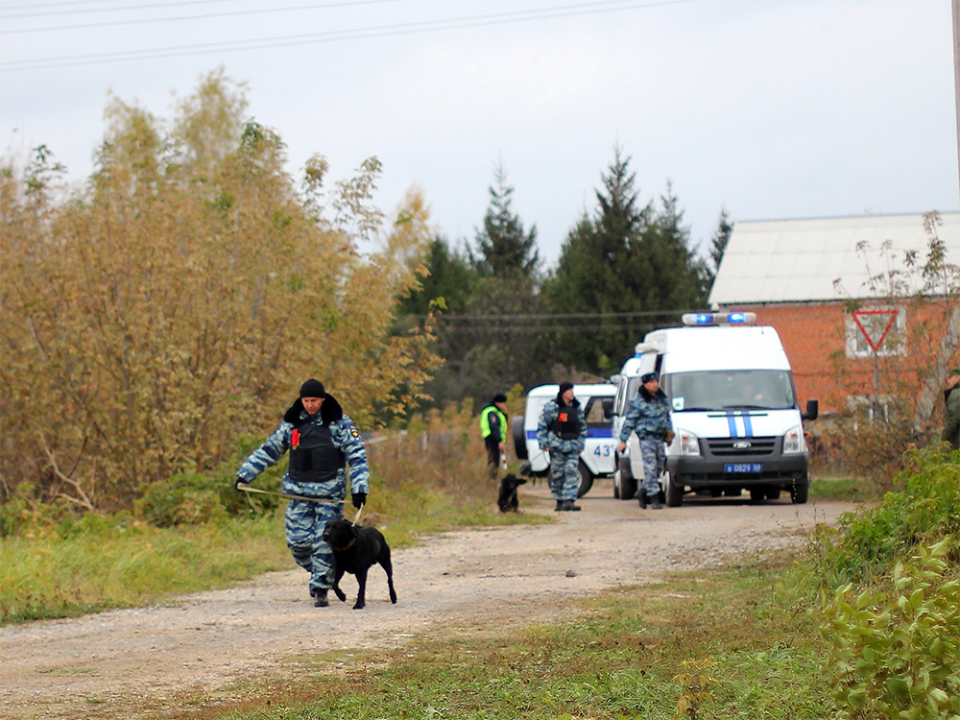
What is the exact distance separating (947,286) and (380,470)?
868 cm

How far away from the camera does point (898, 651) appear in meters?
4.71

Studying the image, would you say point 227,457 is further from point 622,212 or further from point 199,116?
point 622,212

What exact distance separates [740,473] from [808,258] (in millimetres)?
18982

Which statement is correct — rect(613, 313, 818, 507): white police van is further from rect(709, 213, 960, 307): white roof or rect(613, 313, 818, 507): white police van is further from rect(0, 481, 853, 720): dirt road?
rect(709, 213, 960, 307): white roof

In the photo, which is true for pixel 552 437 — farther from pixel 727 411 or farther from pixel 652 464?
pixel 727 411

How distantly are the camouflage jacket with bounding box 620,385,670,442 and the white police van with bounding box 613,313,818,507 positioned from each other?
44 cm

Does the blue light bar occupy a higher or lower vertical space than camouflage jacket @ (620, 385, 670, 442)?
→ higher

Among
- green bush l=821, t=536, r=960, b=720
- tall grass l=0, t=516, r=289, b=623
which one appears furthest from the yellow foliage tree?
green bush l=821, t=536, r=960, b=720

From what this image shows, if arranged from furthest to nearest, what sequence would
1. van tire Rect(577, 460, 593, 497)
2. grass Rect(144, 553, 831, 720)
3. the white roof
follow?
the white roof, van tire Rect(577, 460, 593, 497), grass Rect(144, 553, 831, 720)

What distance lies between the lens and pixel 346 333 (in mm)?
18812

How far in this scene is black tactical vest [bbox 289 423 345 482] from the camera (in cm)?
1092

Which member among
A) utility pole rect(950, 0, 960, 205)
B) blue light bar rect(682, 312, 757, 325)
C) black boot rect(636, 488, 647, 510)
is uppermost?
blue light bar rect(682, 312, 757, 325)

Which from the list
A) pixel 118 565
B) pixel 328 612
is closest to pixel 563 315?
pixel 118 565

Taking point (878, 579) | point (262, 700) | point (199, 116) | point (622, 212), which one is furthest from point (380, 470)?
point (622, 212)
